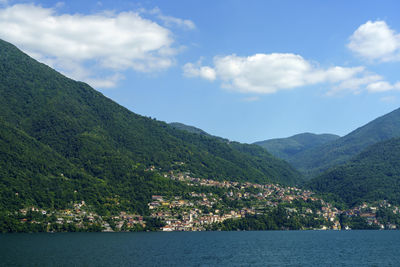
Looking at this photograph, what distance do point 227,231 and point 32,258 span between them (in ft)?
349

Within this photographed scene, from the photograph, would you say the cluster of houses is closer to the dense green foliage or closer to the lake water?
the dense green foliage

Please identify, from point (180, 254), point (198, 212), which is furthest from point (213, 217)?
point (180, 254)

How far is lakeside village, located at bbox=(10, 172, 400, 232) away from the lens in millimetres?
129750

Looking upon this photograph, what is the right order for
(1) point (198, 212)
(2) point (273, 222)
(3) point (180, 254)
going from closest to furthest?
1. (3) point (180, 254)
2. (1) point (198, 212)
3. (2) point (273, 222)

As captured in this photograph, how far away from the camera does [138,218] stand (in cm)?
14825

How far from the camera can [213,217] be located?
6540 inches

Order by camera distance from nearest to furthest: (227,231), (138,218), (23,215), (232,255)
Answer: (232,255) → (23,215) → (138,218) → (227,231)

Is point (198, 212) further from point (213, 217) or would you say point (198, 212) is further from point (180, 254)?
point (180, 254)

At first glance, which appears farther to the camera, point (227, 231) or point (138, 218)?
point (227, 231)

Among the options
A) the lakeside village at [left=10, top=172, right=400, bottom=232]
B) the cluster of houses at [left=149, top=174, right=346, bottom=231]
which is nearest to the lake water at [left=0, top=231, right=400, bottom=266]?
the lakeside village at [left=10, top=172, right=400, bottom=232]

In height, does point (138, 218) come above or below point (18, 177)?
below

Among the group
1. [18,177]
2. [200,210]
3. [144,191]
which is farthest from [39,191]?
[200,210]

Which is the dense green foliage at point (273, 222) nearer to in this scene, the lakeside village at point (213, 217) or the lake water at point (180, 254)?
the lakeside village at point (213, 217)

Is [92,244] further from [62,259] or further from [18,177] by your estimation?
[18,177]
